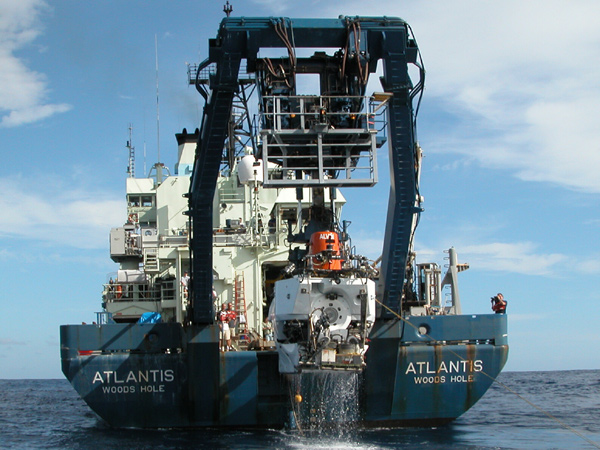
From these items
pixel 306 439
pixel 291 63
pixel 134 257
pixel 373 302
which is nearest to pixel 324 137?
pixel 291 63

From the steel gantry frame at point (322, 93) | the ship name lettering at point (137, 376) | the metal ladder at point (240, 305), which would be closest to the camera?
the steel gantry frame at point (322, 93)

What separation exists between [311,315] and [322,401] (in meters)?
2.33

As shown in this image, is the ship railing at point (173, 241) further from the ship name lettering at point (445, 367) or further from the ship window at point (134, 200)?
the ship window at point (134, 200)

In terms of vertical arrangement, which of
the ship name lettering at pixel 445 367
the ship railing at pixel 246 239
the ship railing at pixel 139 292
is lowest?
the ship name lettering at pixel 445 367

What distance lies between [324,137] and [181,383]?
24.1 feet

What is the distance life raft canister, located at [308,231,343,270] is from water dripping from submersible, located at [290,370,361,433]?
9.17ft

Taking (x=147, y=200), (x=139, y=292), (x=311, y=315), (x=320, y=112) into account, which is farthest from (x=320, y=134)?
(x=147, y=200)

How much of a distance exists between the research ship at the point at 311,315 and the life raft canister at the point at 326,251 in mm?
40

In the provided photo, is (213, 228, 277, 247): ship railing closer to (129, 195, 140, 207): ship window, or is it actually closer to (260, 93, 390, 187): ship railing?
(260, 93, 390, 187): ship railing

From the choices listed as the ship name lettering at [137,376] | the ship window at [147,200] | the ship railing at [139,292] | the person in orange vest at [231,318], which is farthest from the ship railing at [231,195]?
the ship name lettering at [137,376]

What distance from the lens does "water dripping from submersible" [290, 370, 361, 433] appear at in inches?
729

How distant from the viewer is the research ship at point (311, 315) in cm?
1792

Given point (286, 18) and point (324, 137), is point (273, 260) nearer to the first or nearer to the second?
point (324, 137)

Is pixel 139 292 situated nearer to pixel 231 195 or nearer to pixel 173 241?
pixel 173 241
